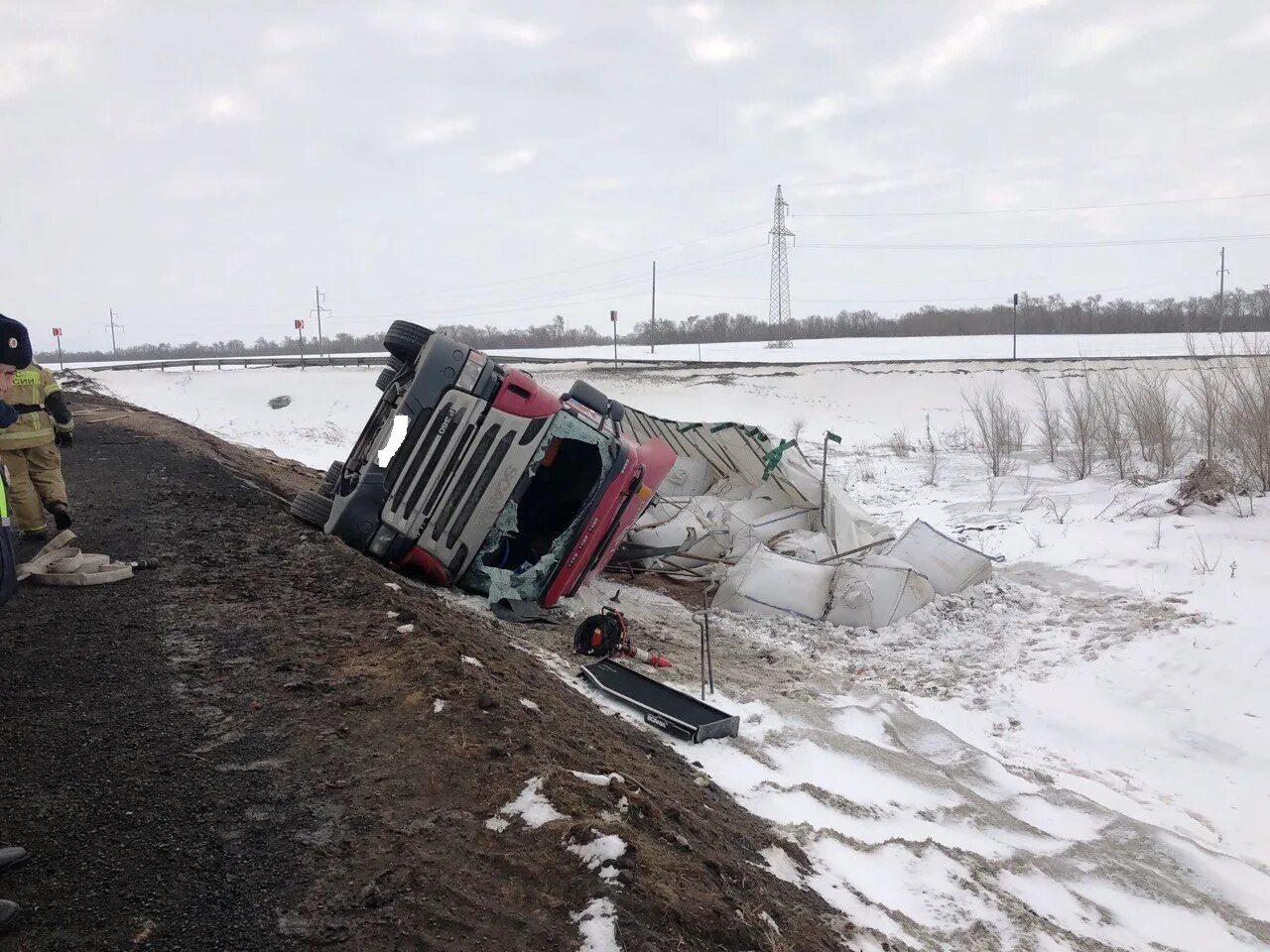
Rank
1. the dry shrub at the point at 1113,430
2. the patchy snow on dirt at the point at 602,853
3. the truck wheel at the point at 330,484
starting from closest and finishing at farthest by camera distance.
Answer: the patchy snow on dirt at the point at 602,853, the truck wheel at the point at 330,484, the dry shrub at the point at 1113,430

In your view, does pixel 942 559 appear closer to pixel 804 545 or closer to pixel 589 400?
pixel 804 545

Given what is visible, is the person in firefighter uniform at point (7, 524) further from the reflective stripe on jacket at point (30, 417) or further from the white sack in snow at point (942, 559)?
the white sack in snow at point (942, 559)

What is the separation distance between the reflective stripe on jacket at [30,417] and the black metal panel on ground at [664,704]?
4.25 metres

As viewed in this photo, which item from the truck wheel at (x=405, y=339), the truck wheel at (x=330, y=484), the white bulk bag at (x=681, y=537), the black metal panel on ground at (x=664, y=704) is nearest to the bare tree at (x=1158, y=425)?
the white bulk bag at (x=681, y=537)

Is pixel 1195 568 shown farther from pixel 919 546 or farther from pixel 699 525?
pixel 699 525

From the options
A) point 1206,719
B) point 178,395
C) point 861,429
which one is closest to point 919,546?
point 1206,719

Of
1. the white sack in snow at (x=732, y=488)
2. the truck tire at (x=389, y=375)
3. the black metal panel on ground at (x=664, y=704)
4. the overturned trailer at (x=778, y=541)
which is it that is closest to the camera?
the black metal panel on ground at (x=664, y=704)

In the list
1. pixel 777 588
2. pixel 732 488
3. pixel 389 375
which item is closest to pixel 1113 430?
pixel 732 488

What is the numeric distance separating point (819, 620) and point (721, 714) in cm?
357

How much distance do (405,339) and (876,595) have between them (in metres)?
4.59

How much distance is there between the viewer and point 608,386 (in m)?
29.2

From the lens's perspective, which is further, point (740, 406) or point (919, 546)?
point (740, 406)

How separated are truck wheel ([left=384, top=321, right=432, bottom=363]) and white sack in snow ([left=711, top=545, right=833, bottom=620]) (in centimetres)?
366

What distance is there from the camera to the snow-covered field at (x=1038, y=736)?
140 inches
